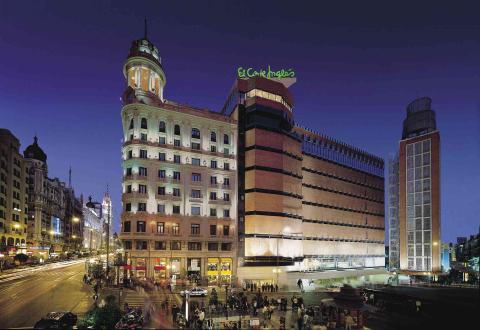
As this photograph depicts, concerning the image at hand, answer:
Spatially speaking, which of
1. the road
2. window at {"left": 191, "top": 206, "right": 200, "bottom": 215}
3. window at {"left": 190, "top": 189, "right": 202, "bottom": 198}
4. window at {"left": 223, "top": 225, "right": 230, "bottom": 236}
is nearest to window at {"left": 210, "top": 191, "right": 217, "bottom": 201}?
window at {"left": 190, "top": 189, "right": 202, "bottom": 198}

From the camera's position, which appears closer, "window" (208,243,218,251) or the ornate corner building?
the ornate corner building

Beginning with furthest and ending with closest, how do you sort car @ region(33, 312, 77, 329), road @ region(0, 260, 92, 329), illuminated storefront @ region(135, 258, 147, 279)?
illuminated storefront @ region(135, 258, 147, 279) < road @ region(0, 260, 92, 329) < car @ region(33, 312, 77, 329)

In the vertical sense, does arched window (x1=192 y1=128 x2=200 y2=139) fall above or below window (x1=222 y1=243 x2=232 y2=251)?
above

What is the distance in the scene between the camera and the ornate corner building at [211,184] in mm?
65688

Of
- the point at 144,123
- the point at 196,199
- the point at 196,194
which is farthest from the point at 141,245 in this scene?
the point at 144,123

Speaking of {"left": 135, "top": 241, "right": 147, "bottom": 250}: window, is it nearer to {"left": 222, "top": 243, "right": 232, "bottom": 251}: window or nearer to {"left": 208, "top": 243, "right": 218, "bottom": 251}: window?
{"left": 208, "top": 243, "right": 218, "bottom": 251}: window

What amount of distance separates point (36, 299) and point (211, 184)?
34735mm

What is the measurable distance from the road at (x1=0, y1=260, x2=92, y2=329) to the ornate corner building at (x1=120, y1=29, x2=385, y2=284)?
11532 millimetres

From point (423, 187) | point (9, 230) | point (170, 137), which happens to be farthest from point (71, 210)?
point (423, 187)

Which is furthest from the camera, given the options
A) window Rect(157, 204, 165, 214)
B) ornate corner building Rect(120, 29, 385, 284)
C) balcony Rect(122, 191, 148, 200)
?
window Rect(157, 204, 165, 214)

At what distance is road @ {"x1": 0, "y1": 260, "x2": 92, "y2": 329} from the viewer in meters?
37.2

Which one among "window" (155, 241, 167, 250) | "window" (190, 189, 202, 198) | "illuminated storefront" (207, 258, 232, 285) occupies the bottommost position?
"illuminated storefront" (207, 258, 232, 285)

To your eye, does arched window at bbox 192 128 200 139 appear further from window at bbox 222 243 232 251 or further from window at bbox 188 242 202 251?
window at bbox 222 243 232 251

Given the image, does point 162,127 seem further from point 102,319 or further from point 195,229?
point 102,319
